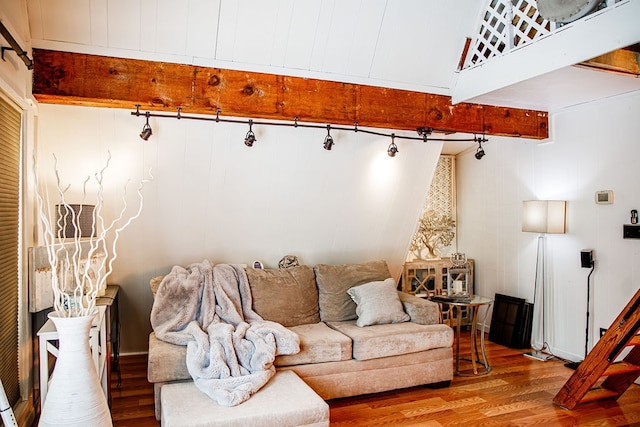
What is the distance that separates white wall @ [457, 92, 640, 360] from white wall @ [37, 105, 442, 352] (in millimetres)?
1029

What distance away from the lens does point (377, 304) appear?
3.81 m

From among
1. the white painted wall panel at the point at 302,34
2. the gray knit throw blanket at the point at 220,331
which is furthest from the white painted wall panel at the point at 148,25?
the gray knit throw blanket at the point at 220,331

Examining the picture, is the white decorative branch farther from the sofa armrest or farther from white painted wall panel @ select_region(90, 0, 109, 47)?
the sofa armrest

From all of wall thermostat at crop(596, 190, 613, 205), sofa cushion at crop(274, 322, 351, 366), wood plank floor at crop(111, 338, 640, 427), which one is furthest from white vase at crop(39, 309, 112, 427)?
wall thermostat at crop(596, 190, 613, 205)

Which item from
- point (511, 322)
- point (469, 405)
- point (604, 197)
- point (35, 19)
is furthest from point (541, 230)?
point (35, 19)

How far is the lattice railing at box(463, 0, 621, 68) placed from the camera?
3121 millimetres

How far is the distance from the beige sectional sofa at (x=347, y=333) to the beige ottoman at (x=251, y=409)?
16.3 inches

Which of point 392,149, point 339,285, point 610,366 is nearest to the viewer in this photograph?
point 610,366

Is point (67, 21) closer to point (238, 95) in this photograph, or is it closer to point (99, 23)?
point (99, 23)

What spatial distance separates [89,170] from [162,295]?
104 centimetres

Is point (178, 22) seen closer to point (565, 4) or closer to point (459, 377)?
point (565, 4)

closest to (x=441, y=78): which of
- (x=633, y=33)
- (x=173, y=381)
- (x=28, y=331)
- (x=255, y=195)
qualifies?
(x=633, y=33)

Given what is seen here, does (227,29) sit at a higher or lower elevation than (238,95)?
higher

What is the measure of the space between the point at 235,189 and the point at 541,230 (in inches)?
107
